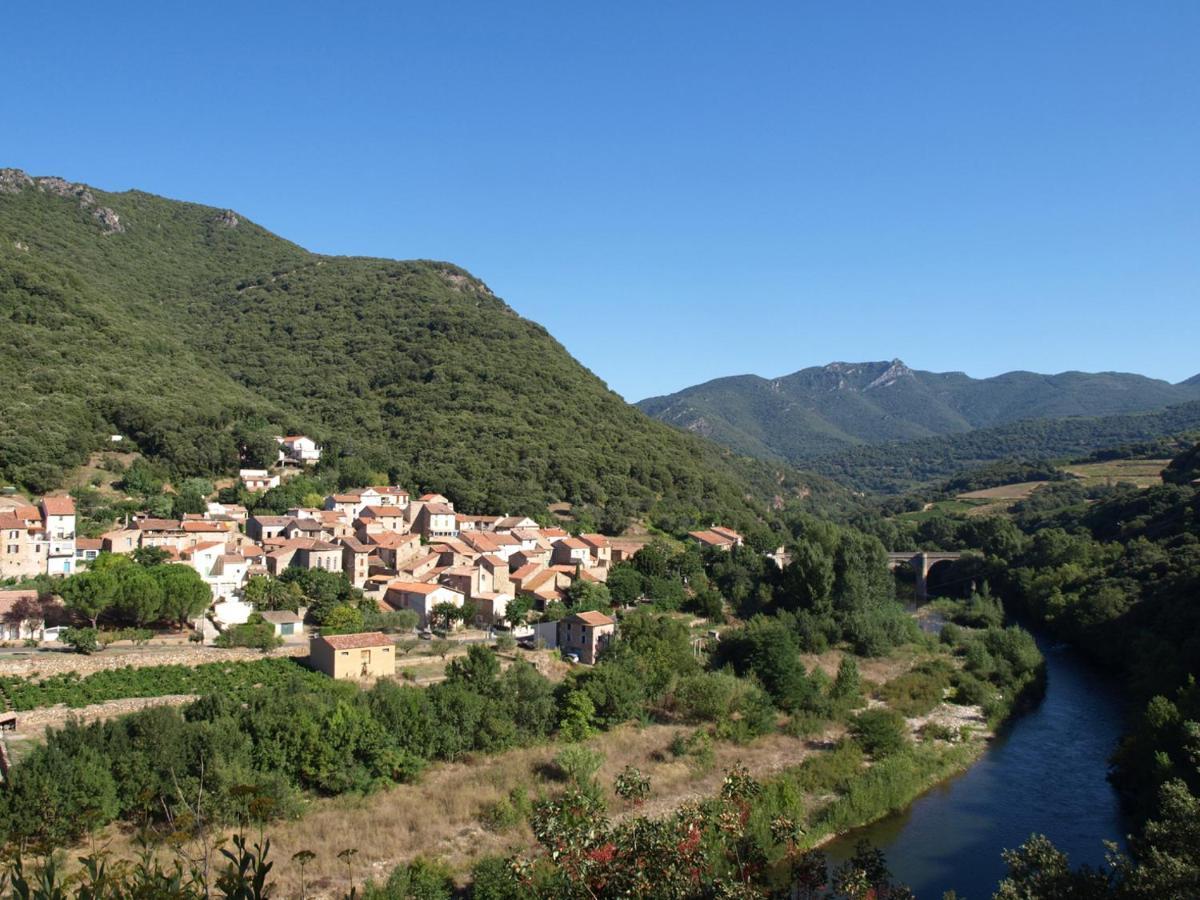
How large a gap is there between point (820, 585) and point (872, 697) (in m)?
8.77

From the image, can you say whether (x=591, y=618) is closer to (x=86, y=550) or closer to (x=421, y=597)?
(x=421, y=597)

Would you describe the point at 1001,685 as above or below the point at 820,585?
below

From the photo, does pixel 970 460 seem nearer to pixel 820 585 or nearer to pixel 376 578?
pixel 820 585

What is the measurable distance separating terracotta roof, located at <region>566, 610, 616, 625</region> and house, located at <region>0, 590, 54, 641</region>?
61.1ft

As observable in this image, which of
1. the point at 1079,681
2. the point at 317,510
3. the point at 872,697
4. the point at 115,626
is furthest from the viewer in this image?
the point at 317,510

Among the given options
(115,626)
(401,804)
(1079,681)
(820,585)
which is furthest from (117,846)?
(1079,681)

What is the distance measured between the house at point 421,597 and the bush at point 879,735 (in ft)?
56.2

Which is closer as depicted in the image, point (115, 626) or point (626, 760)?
point (626, 760)

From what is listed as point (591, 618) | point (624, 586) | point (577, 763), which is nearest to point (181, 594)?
point (591, 618)

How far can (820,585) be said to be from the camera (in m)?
42.8

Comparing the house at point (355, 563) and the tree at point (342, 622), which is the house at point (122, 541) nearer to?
the house at point (355, 563)

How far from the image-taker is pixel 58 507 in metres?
36.5

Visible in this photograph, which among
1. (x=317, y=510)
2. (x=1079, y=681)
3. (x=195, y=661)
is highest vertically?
(x=317, y=510)

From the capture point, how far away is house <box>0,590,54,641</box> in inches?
1123
